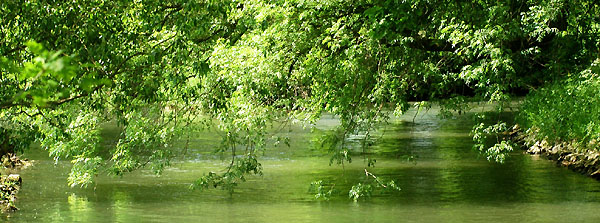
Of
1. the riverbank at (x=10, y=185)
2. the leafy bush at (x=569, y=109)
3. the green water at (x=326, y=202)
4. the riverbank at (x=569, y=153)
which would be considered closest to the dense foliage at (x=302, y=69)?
the green water at (x=326, y=202)

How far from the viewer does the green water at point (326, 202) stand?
50.2 feet

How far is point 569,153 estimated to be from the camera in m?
21.9

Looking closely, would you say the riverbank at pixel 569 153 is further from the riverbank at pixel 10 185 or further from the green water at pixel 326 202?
the riverbank at pixel 10 185

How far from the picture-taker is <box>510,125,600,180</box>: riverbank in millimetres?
19844


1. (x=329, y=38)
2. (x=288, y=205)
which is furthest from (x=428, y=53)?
(x=288, y=205)

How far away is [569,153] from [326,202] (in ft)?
26.2

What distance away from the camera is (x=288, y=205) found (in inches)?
645

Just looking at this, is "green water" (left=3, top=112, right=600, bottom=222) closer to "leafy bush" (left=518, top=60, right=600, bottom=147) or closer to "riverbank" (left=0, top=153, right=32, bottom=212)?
"riverbank" (left=0, top=153, right=32, bottom=212)

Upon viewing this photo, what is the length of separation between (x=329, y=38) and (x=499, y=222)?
4423 millimetres

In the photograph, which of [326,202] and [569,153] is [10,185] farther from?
[569,153]

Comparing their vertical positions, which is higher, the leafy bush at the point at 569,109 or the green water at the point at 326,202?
the leafy bush at the point at 569,109

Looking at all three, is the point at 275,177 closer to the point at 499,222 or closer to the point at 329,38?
the point at 499,222

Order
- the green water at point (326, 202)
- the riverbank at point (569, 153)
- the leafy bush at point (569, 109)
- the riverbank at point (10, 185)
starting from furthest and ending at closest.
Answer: the riverbank at point (569, 153), the leafy bush at point (569, 109), the riverbank at point (10, 185), the green water at point (326, 202)

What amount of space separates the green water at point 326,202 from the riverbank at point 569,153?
1.03 ft
